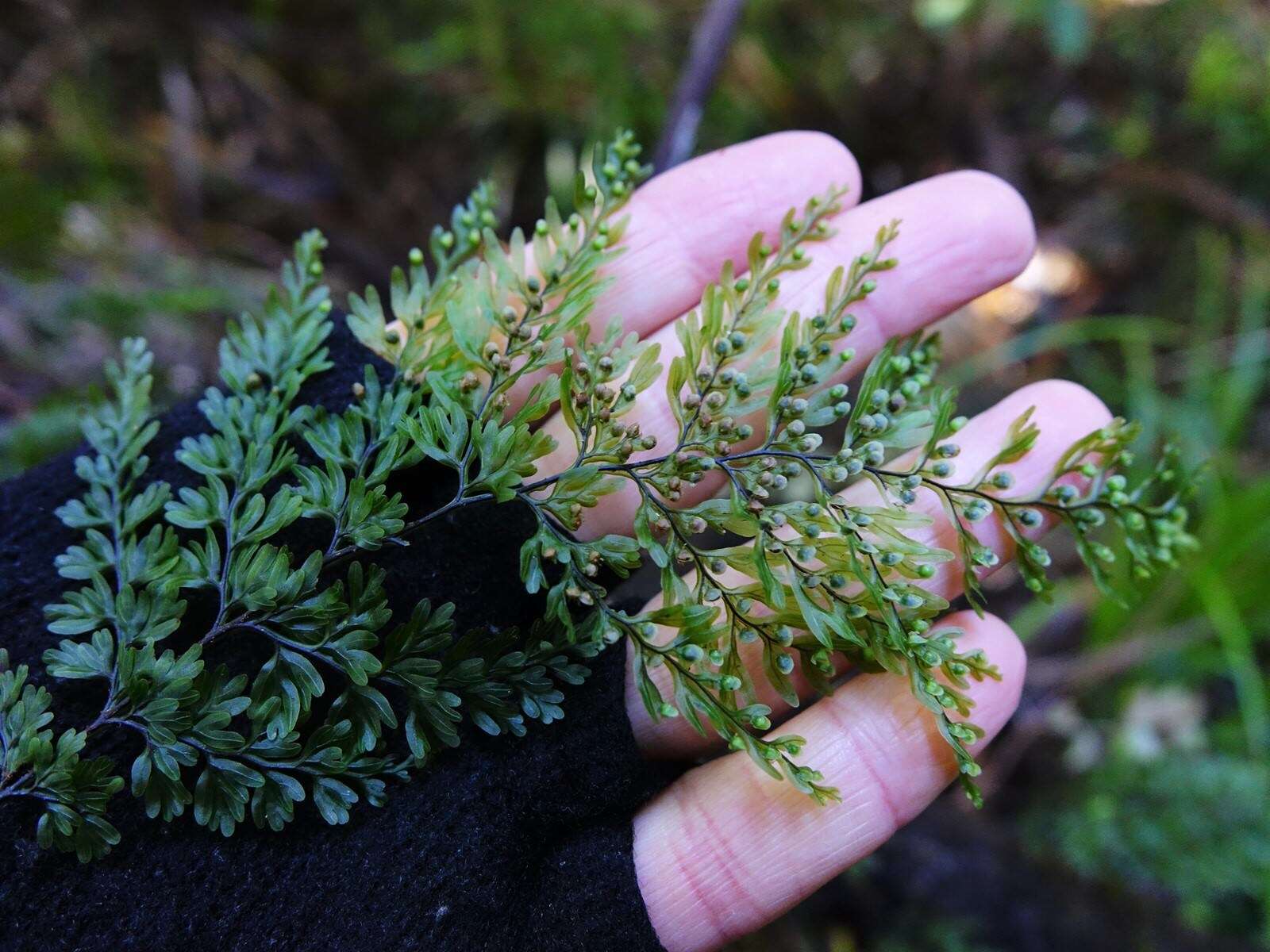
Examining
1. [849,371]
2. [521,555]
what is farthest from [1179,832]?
[521,555]

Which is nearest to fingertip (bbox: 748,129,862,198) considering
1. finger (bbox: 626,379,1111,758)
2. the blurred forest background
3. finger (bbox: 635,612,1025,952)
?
finger (bbox: 626,379,1111,758)

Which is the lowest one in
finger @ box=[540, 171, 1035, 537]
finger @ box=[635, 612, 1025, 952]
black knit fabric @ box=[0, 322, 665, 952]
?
finger @ box=[635, 612, 1025, 952]

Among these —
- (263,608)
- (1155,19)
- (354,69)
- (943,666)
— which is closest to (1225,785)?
(943,666)

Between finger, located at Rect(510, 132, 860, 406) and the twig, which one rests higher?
the twig

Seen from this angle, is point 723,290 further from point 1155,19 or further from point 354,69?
Answer: point 1155,19

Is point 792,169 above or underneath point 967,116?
underneath

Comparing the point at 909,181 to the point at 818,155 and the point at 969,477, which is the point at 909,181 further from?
the point at 969,477

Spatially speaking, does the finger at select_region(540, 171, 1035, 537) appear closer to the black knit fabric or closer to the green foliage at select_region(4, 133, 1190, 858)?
the green foliage at select_region(4, 133, 1190, 858)
